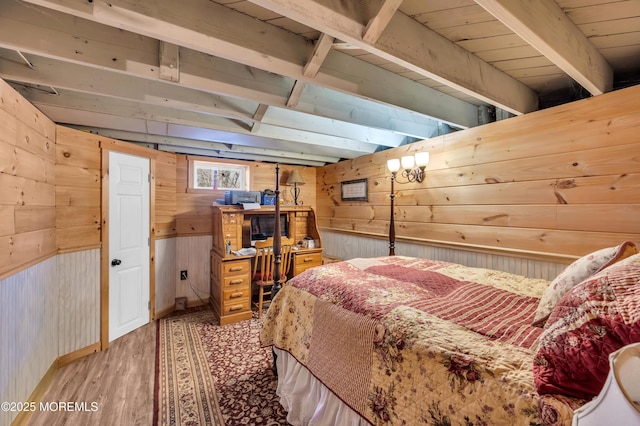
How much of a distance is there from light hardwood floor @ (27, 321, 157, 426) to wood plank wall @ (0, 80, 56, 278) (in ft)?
3.18

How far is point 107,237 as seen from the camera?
254 cm

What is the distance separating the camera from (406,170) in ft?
9.94

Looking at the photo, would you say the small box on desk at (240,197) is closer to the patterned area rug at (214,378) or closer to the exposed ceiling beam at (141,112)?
the exposed ceiling beam at (141,112)

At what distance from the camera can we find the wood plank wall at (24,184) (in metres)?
1.48

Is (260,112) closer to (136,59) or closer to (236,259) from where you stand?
(136,59)

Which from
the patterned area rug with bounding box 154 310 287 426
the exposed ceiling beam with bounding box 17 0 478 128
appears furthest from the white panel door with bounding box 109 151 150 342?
the exposed ceiling beam with bounding box 17 0 478 128

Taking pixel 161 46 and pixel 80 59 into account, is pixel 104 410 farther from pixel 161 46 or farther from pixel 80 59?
pixel 161 46

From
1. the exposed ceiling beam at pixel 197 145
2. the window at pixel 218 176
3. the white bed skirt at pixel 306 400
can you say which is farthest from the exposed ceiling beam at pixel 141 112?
the white bed skirt at pixel 306 400

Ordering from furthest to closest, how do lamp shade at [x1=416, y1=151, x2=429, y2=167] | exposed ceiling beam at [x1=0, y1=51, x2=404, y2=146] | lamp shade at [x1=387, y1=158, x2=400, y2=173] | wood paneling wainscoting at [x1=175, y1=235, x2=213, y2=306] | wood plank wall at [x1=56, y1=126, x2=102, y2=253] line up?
wood paneling wainscoting at [x1=175, y1=235, x2=213, y2=306], lamp shade at [x1=387, y1=158, x2=400, y2=173], lamp shade at [x1=416, y1=151, x2=429, y2=167], wood plank wall at [x1=56, y1=126, x2=102, y2=253], exposed ceiling beam at [x1=0, y1=51, x2=404, y2=146]

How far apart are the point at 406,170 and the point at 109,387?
3.30 m

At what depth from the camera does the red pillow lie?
0.64 meters

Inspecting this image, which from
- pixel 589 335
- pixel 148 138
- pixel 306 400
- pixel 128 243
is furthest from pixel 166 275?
pixel 589 335

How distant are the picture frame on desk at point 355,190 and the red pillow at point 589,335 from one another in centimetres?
290

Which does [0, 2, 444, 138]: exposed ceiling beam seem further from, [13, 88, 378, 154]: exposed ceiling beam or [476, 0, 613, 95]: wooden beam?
[476, 0, 613, 95]: wooden beam
